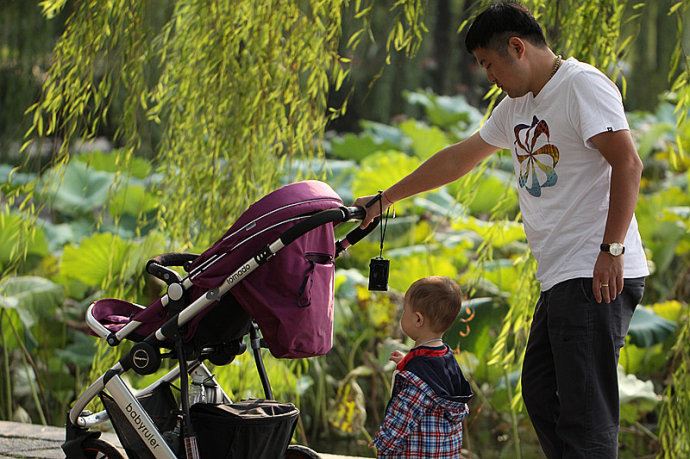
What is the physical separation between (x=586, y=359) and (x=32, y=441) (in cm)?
229

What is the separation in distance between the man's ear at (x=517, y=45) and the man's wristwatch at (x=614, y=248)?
47 centimetres

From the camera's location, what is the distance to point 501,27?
272 centimetres

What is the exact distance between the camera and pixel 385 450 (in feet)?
9.64

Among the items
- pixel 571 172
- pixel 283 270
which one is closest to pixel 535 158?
pixel 571 172

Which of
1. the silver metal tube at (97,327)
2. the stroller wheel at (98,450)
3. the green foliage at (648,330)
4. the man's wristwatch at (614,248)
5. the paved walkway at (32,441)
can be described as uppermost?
the man's wristwatch at (614,248)

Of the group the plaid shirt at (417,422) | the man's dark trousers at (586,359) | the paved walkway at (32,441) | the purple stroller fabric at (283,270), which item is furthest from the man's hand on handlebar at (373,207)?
the paved walkway at (32,441)

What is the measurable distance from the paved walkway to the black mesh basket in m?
1.00

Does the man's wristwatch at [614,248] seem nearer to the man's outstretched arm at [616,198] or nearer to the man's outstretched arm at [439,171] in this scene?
the man's outstretched arm at [616,198]

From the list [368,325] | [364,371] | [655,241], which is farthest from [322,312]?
[655,241]

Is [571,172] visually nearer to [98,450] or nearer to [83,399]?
[83,399]

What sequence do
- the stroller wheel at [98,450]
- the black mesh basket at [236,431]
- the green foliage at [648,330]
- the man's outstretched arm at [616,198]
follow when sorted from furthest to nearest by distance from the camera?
the green foliage at [648,330] → the stroller wheel at [98,450] → the black mesh basket at [236,431] → the man's outstretched arm at [616,198]

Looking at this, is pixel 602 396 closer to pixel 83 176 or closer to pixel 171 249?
pixel 171 249

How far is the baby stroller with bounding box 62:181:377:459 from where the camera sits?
2914 mm

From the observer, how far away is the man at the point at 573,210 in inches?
104
